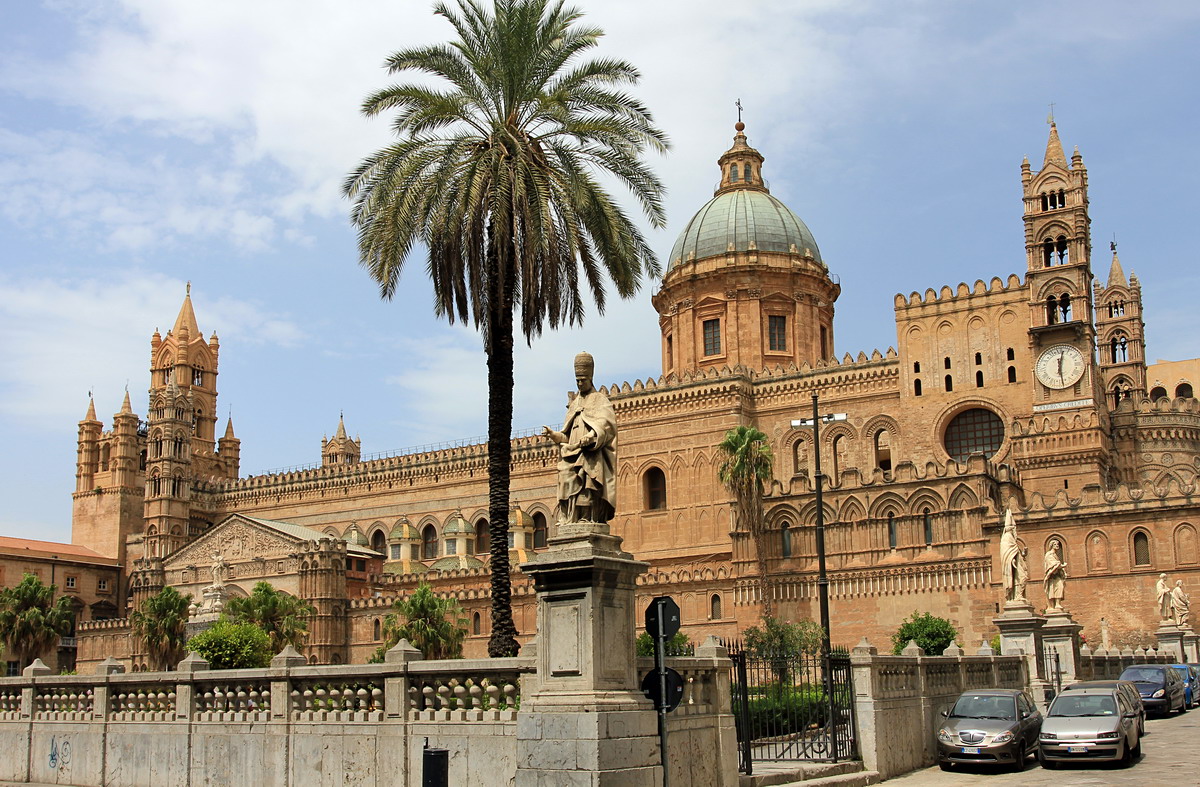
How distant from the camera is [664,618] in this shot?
12.4 meters

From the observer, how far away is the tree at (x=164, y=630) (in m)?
59.7

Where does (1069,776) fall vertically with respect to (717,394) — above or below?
below

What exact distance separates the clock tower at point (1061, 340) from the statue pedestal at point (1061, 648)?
20.0 meters

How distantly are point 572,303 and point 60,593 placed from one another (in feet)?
201

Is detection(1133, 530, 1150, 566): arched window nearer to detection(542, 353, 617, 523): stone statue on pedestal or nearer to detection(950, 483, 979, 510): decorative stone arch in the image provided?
detection(950, 483, 979, 510): decorative stone arch

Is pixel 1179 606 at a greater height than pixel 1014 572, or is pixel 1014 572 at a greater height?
pixel 1014 572

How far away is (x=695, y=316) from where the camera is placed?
6212cm

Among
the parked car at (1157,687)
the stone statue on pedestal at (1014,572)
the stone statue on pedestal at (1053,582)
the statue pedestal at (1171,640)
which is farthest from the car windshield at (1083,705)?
the statue pedestal at (1171,640)

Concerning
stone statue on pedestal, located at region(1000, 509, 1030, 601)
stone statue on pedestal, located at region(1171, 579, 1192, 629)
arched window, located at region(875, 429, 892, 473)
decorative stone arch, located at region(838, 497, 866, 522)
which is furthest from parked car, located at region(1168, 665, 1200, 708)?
arched window, located at region(875, 429, 892, 473)

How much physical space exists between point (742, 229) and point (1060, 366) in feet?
59.0

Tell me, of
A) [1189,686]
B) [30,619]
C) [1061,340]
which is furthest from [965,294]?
[30,619]

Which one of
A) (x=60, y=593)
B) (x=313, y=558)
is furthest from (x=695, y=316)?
(x=60, y=593)

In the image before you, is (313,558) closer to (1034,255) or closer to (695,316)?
(695,316)

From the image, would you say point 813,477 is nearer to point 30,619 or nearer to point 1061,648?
point 1061,648
